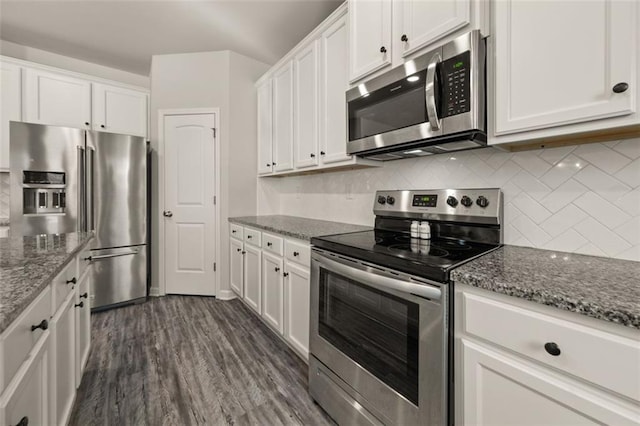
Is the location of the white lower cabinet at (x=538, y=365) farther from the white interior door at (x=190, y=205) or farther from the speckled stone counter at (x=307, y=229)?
the white interior door at (x=190, y=205)

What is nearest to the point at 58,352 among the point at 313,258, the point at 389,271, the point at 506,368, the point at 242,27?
the point at 313,258

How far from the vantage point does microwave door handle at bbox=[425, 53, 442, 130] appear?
129 centimetres

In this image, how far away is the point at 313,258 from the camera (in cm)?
161

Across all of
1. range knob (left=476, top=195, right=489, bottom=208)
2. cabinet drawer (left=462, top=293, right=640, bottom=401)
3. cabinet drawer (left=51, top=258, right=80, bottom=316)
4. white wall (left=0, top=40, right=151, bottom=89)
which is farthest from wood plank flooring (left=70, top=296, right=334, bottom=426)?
white wall (left=0, top=40, right=151, bottom=89)

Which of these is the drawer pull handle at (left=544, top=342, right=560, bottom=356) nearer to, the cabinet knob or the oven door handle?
the oven door handle

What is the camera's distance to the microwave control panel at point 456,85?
1.22 m

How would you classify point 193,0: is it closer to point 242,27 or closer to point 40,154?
point 242,27

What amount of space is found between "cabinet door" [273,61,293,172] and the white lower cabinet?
207 cm

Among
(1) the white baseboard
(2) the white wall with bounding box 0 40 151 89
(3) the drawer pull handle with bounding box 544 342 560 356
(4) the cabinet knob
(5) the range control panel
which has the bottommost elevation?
(1) the white baseboard

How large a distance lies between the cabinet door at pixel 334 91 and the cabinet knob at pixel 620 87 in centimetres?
129

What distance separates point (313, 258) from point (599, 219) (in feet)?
4.26

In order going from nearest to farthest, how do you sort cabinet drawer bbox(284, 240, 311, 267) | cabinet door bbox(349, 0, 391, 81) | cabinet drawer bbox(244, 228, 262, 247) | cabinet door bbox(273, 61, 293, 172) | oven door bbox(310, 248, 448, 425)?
oven door bbox(310, 248, 448, 425)
cabinet door bbox(349, 0, 391, 81)
cabinet drawer bbox(284, 240, 311, 267)
cabinet drawer bbox(244, 228, 262, 247)
cabinet door bbox(273, 61, 293, 172)

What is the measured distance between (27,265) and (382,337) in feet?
4.61

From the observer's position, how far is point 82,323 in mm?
1639
